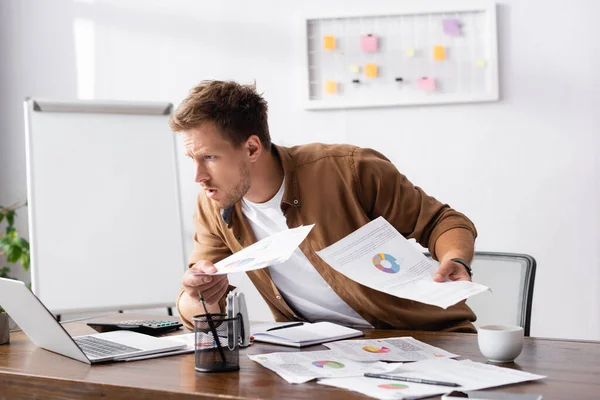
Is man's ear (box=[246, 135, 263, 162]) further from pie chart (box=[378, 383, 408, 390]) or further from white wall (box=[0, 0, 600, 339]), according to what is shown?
white wall (box=[0, 0, 600, 339])

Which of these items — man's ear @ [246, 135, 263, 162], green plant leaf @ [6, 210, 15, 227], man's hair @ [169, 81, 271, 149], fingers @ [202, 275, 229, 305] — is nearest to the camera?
fingers @ [202, 275, 229, 305]

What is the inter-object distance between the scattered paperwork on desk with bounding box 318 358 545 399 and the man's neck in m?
0.77

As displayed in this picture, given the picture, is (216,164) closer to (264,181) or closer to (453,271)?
(264,181)

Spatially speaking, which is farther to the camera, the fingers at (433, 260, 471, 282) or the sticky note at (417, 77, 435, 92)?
the sticky note at (417, 77, 435, 92)

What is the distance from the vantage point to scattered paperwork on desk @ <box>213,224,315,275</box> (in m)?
1.30

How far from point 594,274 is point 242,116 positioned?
1838 millimetres

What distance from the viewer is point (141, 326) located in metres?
1.78

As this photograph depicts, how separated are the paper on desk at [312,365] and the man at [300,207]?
432mm

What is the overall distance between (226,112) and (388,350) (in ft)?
2.45

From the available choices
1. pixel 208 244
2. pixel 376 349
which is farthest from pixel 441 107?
pixel 376 349

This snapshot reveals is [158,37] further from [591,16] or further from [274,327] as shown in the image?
[274,327]

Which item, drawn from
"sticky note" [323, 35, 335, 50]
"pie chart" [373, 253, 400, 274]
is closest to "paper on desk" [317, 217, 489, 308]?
"pie chart" [373, 253, 400, 274]

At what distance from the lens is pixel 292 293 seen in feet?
6.35

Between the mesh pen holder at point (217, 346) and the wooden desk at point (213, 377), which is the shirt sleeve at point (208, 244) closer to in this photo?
the wooden desk at point (213, 377)
